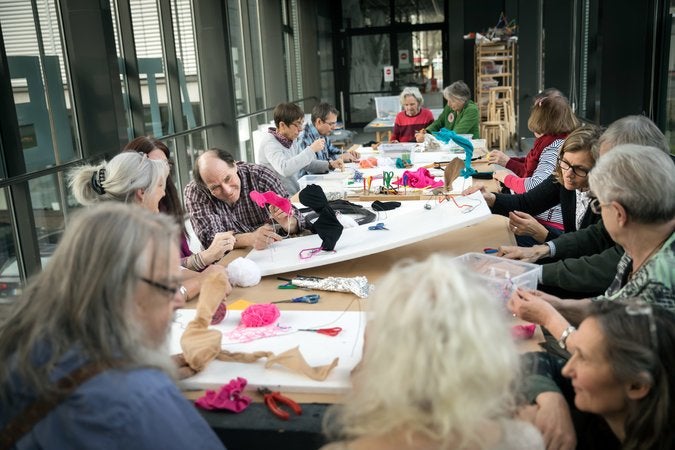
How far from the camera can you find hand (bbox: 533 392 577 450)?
1477 millimetres

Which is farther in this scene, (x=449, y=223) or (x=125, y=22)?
(x=125, y=22)

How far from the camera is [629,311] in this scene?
1388 mm

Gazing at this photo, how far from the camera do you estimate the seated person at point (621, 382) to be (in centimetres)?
133

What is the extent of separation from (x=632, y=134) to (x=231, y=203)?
1981 millimetres

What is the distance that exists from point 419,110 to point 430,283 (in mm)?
6889

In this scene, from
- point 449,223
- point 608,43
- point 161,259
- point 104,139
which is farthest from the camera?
point 608,43

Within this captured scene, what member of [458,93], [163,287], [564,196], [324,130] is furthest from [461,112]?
[163,287]

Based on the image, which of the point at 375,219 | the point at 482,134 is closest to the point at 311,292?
the point at 375,219

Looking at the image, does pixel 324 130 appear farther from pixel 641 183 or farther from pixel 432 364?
pixel 432 364

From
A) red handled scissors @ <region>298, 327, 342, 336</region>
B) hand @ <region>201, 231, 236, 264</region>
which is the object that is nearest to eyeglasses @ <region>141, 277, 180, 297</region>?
red handled scissors @ <region>298, 327, 342, 336</region>

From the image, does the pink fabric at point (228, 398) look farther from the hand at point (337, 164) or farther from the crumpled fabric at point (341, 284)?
the hand at point (337, 164)

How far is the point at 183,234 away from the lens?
2.89 m

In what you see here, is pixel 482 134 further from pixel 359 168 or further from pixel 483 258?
pixel 483 258

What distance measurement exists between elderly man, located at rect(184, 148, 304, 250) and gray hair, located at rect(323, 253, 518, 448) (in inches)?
79.9
